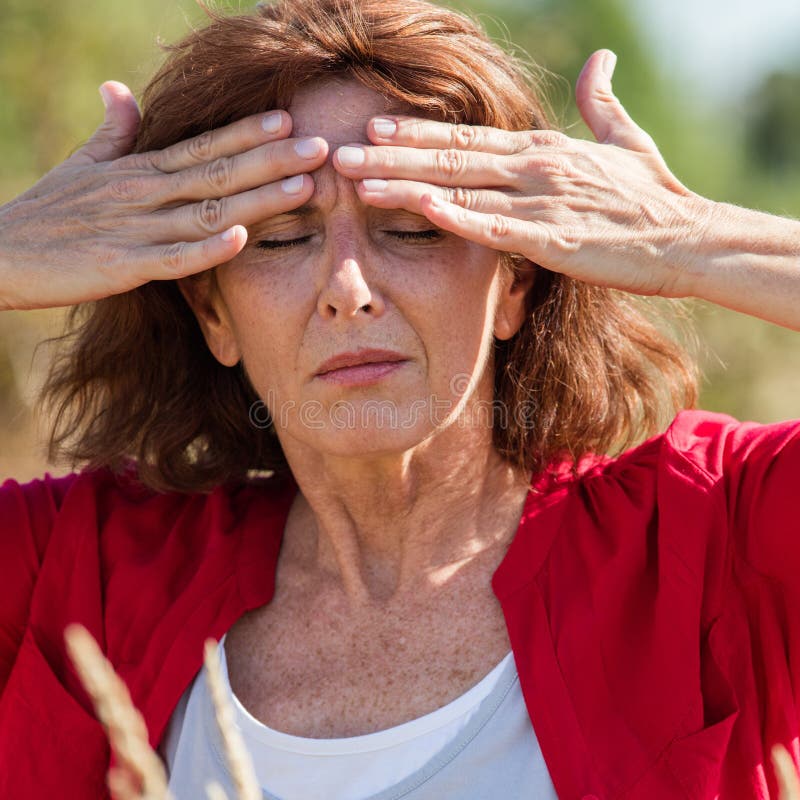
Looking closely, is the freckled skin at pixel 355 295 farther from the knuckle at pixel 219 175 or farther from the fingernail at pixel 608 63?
the fingernail at pixel 608 63

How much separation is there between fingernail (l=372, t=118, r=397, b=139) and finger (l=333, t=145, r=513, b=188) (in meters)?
0.04

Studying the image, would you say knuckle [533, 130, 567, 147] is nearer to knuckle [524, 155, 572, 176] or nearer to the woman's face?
knuckle [524, 155, 572, 176]

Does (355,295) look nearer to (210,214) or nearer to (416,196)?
(416,196)

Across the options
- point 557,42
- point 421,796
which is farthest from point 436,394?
point 557,42

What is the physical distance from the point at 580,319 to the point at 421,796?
3.96 ft

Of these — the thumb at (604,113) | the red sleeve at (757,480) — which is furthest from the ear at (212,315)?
the red sleeve at (757,480)

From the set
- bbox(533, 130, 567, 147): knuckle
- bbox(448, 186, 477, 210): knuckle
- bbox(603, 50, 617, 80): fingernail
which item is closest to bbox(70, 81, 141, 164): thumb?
bbox(448, 186, 477, 210): knuckle

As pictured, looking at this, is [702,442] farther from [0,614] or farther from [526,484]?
[0,614]

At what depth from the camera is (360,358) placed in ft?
8.11

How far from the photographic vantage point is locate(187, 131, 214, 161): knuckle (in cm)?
254

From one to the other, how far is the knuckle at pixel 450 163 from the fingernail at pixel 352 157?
0.16 meters

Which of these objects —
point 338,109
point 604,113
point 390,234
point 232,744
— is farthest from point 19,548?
point 232,744

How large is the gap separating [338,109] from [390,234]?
0.30 m

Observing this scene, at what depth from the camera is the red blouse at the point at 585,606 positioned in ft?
7.29
